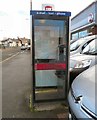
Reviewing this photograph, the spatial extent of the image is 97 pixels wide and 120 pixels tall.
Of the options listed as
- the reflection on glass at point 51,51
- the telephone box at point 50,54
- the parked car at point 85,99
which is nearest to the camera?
the parked car at point 85,99

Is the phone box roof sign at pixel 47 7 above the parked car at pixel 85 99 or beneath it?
above

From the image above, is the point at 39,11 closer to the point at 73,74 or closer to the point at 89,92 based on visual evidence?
the point at 73,74

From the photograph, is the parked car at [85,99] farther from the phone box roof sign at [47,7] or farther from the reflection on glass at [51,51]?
the phone box roof sign at [47,7]

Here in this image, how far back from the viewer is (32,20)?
4.83 metres

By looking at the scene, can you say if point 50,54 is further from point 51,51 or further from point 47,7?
point 47,7

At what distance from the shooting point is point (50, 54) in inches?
222

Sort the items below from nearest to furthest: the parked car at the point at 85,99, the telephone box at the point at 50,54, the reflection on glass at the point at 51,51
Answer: the parked car at the point at 85,99 → the telephone box at the point at 50,54 → the reflection on glass at the point at 51,51

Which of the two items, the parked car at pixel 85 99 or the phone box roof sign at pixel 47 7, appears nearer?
the parked car at pixel 85 99

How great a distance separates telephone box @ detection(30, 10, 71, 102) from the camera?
16.3 feet

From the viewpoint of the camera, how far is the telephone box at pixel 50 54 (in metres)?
4.97

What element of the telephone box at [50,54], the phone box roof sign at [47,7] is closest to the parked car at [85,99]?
the telephone box at [50,54]

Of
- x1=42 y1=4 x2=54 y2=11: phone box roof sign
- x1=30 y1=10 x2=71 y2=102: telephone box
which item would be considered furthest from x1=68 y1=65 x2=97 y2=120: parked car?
x1=42 y1=4 x2=54 y2=11: phone box roof sign

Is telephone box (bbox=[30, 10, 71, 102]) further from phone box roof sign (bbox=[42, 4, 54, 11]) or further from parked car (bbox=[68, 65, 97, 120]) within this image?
parked car (bbox=[68, 65, 97, 120])

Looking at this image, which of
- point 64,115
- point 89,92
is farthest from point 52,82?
point 89,92
